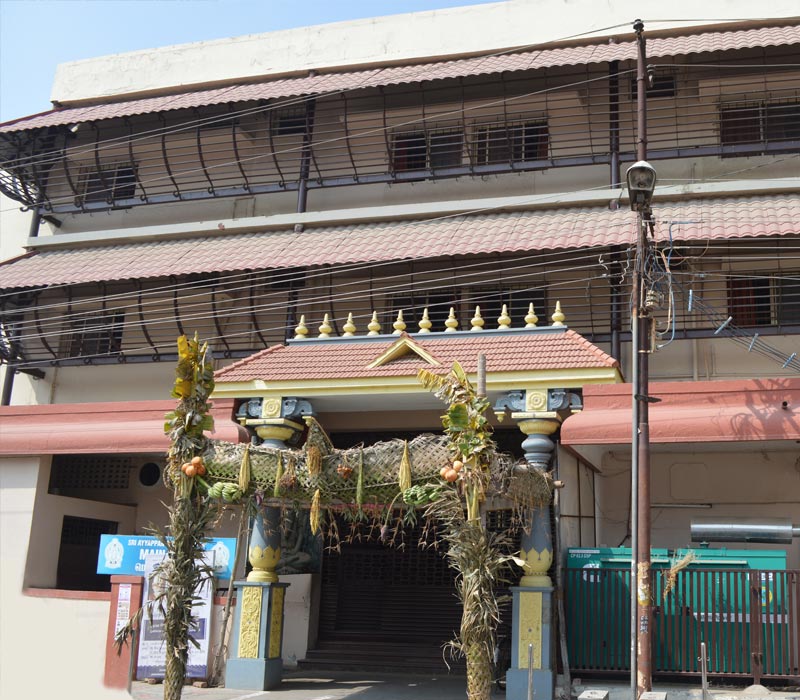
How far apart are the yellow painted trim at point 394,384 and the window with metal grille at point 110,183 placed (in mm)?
8890

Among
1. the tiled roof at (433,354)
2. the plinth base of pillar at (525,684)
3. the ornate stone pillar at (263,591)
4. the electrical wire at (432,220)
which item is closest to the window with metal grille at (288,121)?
the electrical wire at (432,220)

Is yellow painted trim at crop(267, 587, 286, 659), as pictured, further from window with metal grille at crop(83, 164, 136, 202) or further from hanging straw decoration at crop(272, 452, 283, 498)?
window with metal grille at crop(83, 164, 136, 202)

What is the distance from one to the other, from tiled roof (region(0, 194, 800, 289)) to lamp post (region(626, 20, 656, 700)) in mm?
3874

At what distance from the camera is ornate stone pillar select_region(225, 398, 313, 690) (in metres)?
12.8

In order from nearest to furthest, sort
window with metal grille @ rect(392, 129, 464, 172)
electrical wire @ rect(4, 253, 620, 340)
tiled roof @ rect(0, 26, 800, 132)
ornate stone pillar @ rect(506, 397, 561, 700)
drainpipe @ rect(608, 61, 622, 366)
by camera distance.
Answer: ornate stone pillar @ rect(506, 397, 561, 700) → drainpipe @ rect(608, 61, 622, 366) → electrical wire @ rect(4, 253, 620, 340) → tiled roof @ rect(0, 26, 800, 132) → window with metal grille @ rect(392, 129, 464, 172)

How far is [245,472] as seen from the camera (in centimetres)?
1111

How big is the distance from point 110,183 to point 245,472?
12.4m

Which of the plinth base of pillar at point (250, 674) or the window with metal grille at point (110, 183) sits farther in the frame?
the window with metal grille at point (110, 183)

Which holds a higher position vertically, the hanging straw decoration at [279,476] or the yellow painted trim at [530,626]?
the hanging straw decoration at [279,476]

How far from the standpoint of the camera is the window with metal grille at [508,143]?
18.5 metres

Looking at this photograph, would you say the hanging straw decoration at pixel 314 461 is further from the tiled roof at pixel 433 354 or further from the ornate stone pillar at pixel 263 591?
the tiled roof at pixel 433 354

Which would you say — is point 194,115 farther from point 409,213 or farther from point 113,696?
point 113,696

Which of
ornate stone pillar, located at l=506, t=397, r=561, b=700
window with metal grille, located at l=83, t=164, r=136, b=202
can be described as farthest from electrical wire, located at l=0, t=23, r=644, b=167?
ornate stone pillar, located at l=506, t=397, r=561, b=700

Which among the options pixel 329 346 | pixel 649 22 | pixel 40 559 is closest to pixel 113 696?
pixel 40 559
